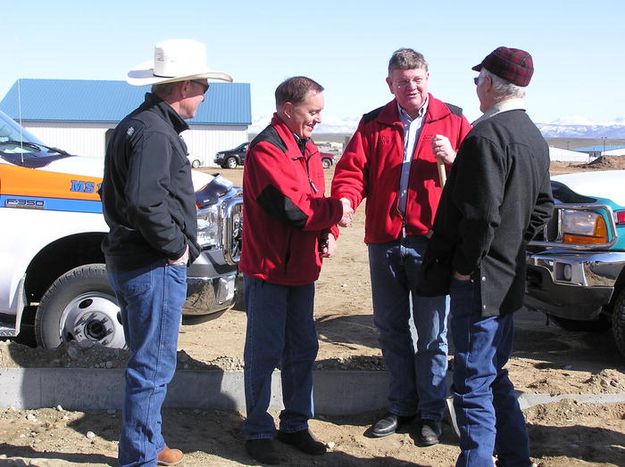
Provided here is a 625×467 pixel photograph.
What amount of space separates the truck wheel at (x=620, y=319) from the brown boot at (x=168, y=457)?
3.29m

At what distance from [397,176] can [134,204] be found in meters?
1.61

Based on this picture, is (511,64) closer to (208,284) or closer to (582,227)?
(582,227)

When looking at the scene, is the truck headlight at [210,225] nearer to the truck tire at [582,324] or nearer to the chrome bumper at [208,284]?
the chrome bumper at [208,284]

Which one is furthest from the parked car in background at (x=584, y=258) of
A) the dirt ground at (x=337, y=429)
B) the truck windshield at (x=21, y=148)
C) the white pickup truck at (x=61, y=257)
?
the truck windshield at (x=21, y=148)

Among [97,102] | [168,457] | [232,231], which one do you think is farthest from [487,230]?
[97,102]

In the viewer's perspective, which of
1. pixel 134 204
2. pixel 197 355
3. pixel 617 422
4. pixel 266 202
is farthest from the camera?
pixel 197 355

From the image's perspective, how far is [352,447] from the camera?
4730 millimetres

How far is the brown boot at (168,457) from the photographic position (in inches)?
171

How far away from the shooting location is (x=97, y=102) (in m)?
60.4

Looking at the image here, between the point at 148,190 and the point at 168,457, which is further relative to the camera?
the point at 168,457

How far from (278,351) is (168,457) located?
0.79 m

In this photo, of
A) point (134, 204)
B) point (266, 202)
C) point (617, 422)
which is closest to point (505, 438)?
point (617, 422)

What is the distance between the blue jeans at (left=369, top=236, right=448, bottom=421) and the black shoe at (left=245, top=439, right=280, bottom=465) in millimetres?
817

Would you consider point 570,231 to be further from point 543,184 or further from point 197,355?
point 197,355
